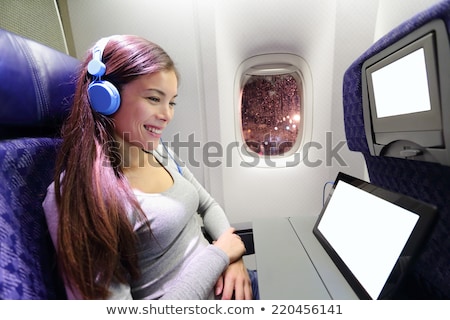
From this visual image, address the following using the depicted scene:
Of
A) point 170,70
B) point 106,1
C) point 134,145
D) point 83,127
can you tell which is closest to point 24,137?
point 83,127

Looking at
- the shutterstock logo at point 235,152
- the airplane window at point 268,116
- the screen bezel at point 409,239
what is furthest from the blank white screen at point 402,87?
the airplane window at point 268,116

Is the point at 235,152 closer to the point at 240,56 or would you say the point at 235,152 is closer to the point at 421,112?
the point at 240,56

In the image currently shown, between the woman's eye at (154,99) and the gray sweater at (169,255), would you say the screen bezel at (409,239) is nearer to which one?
the gray sweater at (169,255)

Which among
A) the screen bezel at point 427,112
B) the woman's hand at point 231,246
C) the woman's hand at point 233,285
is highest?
the screen bezel at point 427,112

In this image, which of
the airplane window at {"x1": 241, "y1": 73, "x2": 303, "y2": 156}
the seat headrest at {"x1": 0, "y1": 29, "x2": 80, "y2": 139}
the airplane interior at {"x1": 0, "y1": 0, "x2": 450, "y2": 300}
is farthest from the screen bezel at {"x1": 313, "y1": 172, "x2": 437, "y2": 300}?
the airplane window at {"x1": 241, "y1": 73, "x2": 303, "y2": 156}

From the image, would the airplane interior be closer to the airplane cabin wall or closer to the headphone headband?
the airplane cabin wall

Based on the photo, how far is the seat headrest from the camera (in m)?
0.49

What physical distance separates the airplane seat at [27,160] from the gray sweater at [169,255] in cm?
4

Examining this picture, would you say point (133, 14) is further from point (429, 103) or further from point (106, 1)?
point (429, 103)

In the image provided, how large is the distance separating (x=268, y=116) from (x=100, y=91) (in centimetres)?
127

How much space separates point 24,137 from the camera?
56 centimetres

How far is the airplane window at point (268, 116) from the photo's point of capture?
1.58 metres

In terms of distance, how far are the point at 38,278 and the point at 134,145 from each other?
0.38 m

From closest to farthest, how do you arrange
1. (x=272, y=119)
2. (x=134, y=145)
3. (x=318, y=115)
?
1. (x=134, y=145)
2. (x=318, y=115)
3. (x=272, y=119)
